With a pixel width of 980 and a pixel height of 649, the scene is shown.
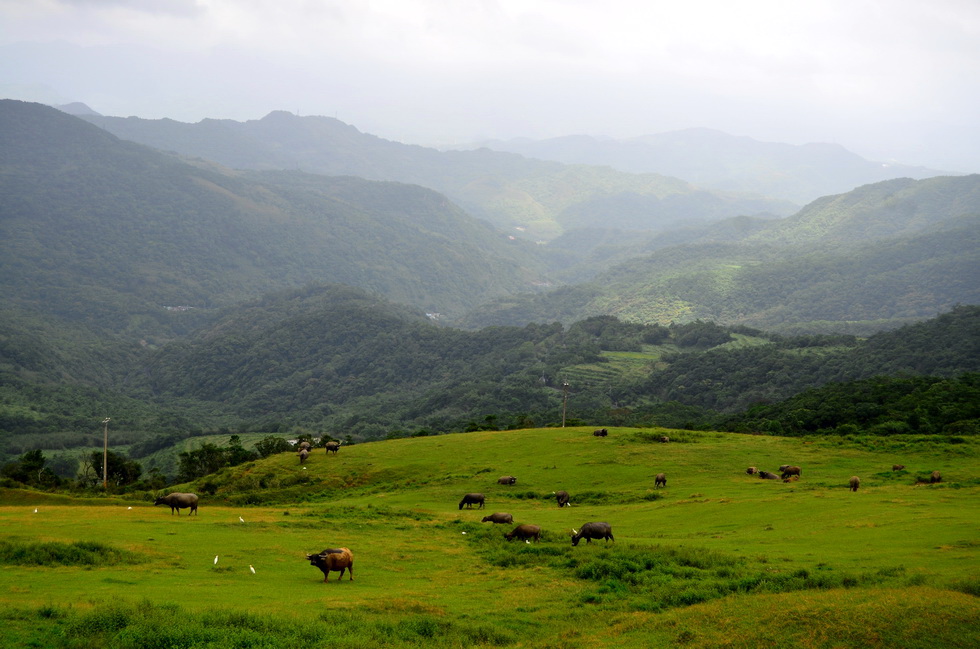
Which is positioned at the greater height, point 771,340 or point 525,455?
point 771,340

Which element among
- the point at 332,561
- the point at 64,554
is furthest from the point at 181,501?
the point at 332,561

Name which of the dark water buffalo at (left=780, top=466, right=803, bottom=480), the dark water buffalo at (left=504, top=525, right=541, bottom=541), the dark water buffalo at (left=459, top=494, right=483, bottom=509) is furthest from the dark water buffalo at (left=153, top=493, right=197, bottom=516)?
the dark water buffalo at (left=780, top=466, right=803, bottom=480)

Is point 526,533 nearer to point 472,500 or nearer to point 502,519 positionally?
point 502,519

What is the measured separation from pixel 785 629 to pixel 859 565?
6304 mm

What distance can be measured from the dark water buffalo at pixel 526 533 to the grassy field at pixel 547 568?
63cm

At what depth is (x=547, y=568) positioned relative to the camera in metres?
23.2

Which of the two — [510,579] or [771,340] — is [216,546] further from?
[771,340]

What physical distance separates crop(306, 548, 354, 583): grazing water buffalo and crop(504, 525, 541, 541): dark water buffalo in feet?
26.4

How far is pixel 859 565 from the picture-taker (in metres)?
19.1

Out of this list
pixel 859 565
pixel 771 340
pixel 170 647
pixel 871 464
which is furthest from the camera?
pixel 771 340

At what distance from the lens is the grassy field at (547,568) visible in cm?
1428

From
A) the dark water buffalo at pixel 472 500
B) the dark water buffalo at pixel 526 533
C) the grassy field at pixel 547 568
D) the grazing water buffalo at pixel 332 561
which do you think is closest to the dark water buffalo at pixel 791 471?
the grassy field at pixel 547 568

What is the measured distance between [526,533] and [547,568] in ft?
14.1

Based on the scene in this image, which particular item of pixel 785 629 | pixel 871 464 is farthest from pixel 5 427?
pixel 785 629
